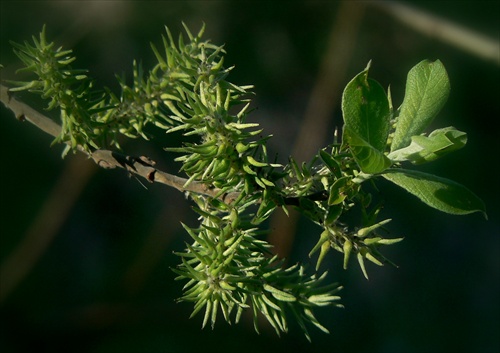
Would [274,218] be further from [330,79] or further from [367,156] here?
[367,156]

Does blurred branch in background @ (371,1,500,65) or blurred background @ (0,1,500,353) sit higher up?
blurred branch in background @ (371,1,500,65)

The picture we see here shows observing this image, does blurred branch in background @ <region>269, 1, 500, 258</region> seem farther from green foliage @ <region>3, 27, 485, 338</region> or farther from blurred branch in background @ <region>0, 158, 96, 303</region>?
green foliage @ <region>3, 27, 485, 338</region>

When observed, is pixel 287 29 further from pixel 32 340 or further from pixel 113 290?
pixel 32 340

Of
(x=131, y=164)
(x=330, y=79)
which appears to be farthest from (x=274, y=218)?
(x=131, y=164)

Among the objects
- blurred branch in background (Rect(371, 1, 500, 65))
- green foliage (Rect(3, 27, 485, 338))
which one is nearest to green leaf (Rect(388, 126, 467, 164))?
green foliage (Rect(3, 27, 485, 338))

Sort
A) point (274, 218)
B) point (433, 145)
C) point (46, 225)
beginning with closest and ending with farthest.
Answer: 1. point (433, 145)
2. point (46, 225)
3. point (274, 218)

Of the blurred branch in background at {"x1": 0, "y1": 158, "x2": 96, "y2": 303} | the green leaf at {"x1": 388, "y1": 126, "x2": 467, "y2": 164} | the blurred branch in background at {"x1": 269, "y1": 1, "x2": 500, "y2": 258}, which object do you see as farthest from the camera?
the blurred branch in background at {"x1": 269, "y1": 1, "x2": 500, "y2": 258}
